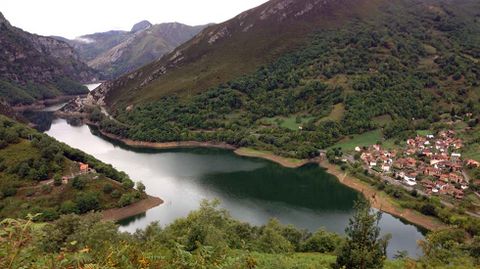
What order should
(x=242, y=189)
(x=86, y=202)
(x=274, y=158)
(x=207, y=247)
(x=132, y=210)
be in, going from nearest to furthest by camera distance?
(x=207, y=247) < (x=86, y=202) < (x=132, y=210) < (x=242, y=189) < (x=274, y=158)

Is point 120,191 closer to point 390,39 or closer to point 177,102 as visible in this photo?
point 177,102

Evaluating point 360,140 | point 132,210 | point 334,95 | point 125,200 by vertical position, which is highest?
point 125,200

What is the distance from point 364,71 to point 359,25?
1821 inches

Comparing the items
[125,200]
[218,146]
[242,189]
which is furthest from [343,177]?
[125,200]

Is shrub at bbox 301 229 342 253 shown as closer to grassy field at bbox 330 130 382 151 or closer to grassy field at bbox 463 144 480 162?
grassy field at bbox 463 144 480 162

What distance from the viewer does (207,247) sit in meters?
11.0

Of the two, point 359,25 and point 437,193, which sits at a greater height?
point 359,25

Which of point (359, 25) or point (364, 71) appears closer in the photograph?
point (364, 71)

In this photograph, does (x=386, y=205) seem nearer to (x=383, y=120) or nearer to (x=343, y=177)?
(x=343, y=177)

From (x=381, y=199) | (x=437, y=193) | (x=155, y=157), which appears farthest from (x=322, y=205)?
(x=155, y=157)

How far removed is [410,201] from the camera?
6788cm

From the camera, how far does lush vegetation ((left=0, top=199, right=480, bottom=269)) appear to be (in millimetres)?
6512

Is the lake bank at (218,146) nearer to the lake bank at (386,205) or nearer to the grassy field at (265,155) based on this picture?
the grassy field at (265,155)

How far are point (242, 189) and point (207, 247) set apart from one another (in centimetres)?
7007
